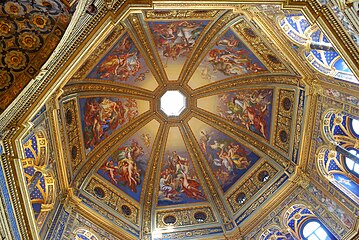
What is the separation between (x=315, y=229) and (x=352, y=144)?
10.1ft

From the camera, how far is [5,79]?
10.6 metres

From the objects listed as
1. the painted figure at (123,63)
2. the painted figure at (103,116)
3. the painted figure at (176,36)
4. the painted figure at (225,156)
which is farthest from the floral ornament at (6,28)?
the painted figure at (225,156)

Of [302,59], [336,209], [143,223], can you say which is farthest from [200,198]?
[302,59]

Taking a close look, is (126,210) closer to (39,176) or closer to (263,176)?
(39,176)

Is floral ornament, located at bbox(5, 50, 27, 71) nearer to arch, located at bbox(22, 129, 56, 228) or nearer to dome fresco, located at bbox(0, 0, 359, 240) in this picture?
dome fresco, located at bbox(0, 0, 359, 240)

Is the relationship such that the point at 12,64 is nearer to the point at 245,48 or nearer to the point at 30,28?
the point at 30,28

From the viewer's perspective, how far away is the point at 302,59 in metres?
14.5

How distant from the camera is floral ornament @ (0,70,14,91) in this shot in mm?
10555

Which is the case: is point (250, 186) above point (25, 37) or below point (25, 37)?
A: above

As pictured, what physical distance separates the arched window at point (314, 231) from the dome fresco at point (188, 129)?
159 mm

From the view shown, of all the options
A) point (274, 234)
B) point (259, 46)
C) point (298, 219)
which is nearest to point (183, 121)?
point (259, 46)

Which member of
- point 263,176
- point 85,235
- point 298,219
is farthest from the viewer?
point 263,176

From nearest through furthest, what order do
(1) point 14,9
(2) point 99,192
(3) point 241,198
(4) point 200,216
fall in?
1. (1) point 14,9
2. (2) point 99,192
3. (3) point 241,198
4. (4) point 200,216

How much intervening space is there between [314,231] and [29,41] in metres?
10.7
